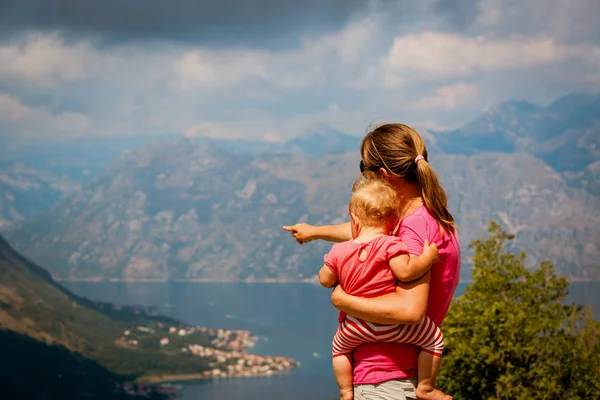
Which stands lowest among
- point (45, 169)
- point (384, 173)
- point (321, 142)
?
point (384, 173)

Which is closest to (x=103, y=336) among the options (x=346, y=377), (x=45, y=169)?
(x=346, y=377)

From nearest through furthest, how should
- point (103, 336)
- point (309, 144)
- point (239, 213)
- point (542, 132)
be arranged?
1. point (103, 336)
2. point (542, 132)
3. point (239, 213)
4. point (309, 144)

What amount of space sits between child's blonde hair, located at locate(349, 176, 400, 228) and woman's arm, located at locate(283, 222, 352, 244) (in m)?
0.32

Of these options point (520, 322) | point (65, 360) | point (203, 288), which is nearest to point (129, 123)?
point (203, 288)

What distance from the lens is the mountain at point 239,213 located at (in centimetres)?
14288

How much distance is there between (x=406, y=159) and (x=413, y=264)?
35cm

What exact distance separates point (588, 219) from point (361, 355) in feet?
484

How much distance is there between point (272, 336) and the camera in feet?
334

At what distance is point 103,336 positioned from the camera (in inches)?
2685

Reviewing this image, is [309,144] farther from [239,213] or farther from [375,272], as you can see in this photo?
[375,272]

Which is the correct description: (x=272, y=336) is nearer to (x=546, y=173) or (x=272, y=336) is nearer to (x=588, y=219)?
(x=588, y=219)

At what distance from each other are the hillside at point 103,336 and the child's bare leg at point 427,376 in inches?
2275

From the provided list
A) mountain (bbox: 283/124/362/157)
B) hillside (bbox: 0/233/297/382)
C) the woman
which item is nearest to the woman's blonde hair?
the woman

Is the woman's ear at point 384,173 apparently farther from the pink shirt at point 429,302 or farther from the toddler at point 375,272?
the pink shirt at point 429,302
